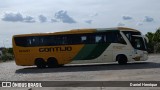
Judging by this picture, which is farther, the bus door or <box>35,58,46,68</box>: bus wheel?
<box>35,58,46,68</box>: bus wheel

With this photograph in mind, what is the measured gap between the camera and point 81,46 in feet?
98.0

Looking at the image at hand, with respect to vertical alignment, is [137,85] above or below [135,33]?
below

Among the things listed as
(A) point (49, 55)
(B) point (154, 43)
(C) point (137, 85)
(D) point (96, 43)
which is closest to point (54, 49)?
(A) point (49, 55)

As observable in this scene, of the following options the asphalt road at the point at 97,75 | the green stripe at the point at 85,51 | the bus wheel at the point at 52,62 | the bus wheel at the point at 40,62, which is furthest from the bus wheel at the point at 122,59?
the bus wheel at the point at 40,62

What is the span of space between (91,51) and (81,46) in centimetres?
84

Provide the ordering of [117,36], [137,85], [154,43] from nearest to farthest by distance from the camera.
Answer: [137,85]
[117,36]
[154,43]

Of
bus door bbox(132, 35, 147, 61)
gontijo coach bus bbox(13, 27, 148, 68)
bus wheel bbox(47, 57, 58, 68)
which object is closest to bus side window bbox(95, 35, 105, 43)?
gontijo coach bus bbox(13, 27, 148, 68)

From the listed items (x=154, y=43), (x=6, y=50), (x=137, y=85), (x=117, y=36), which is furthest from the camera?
(x=6, y=50)

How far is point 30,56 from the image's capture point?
30.6 metres

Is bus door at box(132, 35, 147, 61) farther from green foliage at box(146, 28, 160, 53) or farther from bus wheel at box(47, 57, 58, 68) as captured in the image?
green foliage at box(146, 28, 160, 53)

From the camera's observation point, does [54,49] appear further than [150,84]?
Yes

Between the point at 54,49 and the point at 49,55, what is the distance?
0.64m

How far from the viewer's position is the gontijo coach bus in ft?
96.5

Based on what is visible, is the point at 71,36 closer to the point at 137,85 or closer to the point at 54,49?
the point at 54,49
